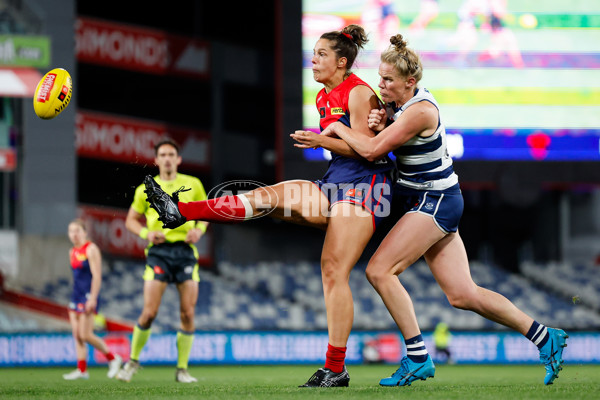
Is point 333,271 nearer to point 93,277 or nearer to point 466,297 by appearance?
point 466,297

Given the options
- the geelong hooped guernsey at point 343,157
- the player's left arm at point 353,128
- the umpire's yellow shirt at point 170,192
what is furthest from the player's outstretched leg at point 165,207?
the umpire's yellow shirt at point 170,192

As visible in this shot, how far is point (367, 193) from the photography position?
5359 mm

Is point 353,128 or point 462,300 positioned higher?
point 353,128

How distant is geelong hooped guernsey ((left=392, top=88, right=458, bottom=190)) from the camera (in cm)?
541

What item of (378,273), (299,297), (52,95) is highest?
(52,95)

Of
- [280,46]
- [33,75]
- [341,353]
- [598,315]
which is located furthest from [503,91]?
[341,353]

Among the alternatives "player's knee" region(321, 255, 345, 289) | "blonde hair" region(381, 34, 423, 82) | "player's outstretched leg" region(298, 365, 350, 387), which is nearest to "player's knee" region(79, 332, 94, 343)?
"player's outstretched leg" region(298, 365, 350, 387)

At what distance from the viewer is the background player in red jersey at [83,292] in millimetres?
9203

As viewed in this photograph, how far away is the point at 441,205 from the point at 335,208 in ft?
2.21

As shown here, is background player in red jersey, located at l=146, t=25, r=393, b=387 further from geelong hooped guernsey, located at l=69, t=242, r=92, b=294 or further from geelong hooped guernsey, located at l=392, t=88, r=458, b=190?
geelong hooped guernsey, located at l=69, t=242, r=92, b=294

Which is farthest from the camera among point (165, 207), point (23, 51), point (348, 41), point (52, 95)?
point (23, 51)

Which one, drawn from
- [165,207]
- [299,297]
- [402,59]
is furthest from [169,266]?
[299,297]

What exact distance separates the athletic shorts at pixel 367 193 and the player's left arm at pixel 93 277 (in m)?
4.46

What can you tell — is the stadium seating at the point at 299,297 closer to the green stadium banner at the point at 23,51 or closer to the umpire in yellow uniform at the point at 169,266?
the green stadium banner at the point at 23,51
